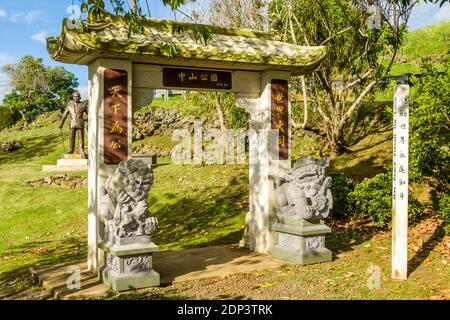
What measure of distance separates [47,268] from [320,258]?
435 centimetres

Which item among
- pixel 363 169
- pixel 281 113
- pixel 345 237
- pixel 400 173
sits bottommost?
pixel 345 237

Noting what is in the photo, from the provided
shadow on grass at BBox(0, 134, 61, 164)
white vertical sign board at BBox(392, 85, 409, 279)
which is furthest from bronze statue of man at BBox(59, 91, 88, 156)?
white vertical sign board at BBox(392, 85, 409, 279)

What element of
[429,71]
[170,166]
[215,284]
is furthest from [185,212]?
[429,71]

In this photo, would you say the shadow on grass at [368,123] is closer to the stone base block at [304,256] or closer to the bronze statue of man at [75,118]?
the stone base block at [304,256]

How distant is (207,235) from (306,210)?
12.1 ft

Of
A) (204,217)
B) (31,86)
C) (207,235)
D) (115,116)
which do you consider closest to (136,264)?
(115,116)

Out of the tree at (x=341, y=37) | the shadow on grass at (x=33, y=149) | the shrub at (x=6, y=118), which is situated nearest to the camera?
the tree at (x=341, y=37)

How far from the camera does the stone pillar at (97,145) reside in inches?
262

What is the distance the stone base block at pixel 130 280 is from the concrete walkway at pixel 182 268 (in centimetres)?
15

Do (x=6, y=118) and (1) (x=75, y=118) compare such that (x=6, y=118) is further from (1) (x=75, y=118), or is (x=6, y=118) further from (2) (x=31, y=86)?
(1) (x=75, y=118)

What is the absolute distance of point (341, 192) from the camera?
402 inches

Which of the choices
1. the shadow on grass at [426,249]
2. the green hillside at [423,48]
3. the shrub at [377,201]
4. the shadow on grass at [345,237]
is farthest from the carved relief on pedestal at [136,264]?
the green hillside at [423,48]

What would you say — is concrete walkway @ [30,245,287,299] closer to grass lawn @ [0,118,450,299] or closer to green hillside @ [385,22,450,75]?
grass lawn @ [0,118,450,299]

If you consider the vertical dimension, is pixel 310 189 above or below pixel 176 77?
below
